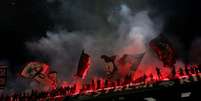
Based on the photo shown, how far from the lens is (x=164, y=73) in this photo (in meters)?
39.8

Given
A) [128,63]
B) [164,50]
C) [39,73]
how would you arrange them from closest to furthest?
[164,50], [128,63], [39,73]

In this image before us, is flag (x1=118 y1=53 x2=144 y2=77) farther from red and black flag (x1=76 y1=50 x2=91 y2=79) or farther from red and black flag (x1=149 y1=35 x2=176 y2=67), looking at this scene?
red and black flag (x1=76 y1=50 x2=91 y2=79)

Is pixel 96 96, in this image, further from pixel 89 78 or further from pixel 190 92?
pixel 89 78

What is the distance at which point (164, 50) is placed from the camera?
128 feet

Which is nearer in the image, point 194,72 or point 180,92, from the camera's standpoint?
point 180,92

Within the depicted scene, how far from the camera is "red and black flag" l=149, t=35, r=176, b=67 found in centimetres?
3844

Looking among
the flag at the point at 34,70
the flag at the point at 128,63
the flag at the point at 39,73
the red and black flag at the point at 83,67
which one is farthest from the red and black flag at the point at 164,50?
the flag at the point at 34,70

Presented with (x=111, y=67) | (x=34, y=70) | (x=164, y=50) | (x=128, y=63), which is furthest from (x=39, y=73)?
(x=164, y=50)

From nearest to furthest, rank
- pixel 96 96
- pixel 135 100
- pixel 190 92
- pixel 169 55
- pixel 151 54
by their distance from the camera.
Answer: pixel 190 92, pixel 135 100, pixel 96 96, pixel 169 55, pixel 151 54

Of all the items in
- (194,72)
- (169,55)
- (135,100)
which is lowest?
(135,100)

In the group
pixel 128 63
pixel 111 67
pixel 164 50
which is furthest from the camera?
pixel 111 67

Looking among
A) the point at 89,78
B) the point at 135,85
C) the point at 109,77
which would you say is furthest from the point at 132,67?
the point at 89,78

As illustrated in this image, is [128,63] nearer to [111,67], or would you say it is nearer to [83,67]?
[111,67]

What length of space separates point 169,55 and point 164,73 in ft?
8.66
